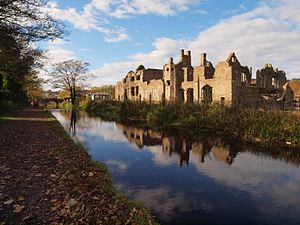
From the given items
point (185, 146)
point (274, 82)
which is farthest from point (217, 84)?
point (185, 146)

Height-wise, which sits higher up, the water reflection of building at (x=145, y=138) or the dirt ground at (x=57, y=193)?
the dirt ground at (x=57, y=193)

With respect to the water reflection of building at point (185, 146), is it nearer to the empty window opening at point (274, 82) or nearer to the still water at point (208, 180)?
the still water at point (208, 180)

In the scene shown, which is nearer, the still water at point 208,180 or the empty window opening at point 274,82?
the still water at point 208,180

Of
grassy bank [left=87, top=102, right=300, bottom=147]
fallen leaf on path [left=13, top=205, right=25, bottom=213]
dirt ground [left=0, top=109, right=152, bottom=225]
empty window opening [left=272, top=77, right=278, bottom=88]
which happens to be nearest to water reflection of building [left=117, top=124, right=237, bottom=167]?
grassy bank [left=87, top=102, right=300, bottom=147]

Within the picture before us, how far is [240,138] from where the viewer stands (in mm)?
15047

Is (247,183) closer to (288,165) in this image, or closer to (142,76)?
(288,165)

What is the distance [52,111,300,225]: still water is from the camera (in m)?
5.71

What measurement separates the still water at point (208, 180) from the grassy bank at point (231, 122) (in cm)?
184

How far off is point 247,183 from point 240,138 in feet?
25.0

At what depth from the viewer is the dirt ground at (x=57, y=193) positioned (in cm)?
430

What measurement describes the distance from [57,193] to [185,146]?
8.80m

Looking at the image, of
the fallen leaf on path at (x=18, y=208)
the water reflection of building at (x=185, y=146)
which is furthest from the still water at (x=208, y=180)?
the fallen leaf on path at (x=18, y=208)

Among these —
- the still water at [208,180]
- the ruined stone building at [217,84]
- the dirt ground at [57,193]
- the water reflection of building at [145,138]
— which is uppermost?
the ruined stone building at [217,84]

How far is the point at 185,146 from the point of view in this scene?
43.5ft
